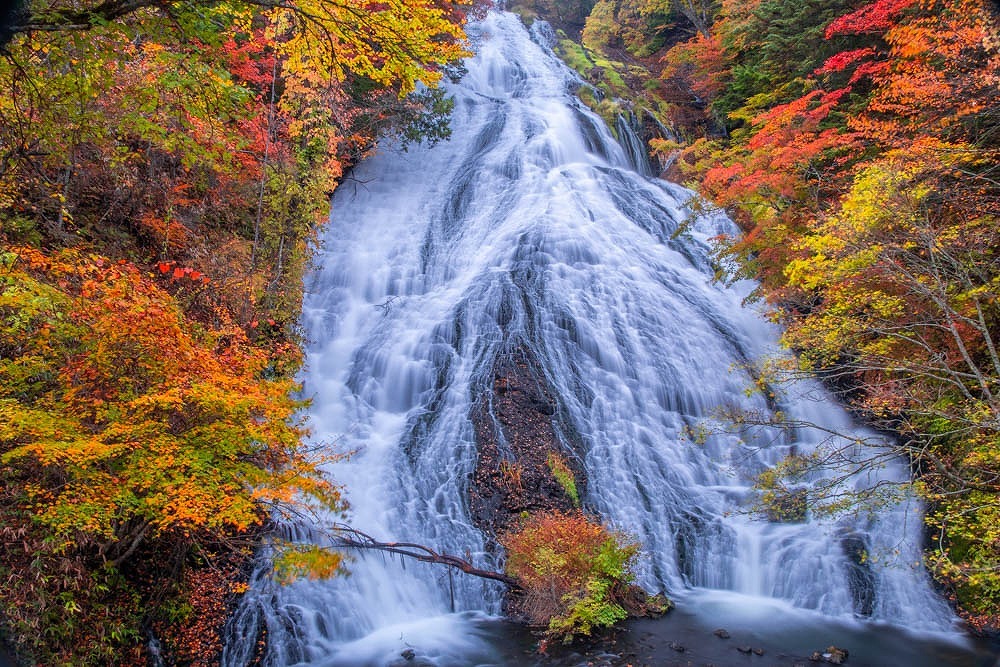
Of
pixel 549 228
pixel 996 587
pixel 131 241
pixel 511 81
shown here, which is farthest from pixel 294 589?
pixel 511 81

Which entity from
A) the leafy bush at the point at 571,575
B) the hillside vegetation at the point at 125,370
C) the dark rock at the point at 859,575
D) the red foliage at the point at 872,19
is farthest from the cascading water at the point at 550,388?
the red foliage at the point at 872,19

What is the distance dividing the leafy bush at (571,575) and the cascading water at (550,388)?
2.60 ft

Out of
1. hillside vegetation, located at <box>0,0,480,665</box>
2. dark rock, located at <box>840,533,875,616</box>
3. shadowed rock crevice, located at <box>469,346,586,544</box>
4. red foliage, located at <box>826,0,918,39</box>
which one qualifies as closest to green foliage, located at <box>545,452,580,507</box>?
shadowed rock crevice, located at <box>469,346,586,544</box>

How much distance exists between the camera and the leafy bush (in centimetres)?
782

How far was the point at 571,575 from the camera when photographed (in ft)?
26.8

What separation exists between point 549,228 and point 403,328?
557 cm

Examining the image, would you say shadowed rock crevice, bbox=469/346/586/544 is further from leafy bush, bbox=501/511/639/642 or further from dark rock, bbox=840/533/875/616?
dark rock, bbox=840/533/875/616

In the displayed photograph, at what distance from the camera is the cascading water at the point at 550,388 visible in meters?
8.63

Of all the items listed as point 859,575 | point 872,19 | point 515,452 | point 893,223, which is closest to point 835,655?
point 859,575

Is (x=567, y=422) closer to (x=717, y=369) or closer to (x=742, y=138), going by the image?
(x=717, y=369)

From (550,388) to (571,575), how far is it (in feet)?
14.8

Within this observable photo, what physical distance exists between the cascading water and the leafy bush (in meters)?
0.79

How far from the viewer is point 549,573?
8.09 metres

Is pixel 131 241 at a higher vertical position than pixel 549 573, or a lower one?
higher
